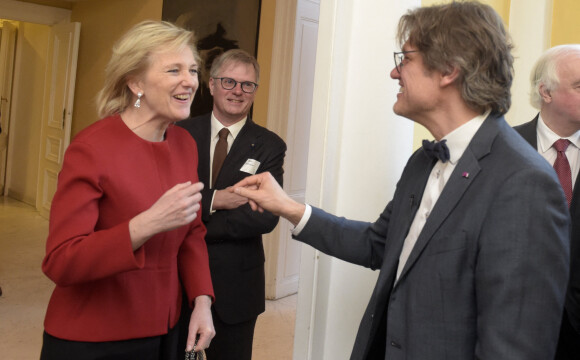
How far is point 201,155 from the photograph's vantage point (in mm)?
2852

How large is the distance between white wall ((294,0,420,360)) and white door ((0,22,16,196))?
368 inches

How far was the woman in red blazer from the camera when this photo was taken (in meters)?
1.76

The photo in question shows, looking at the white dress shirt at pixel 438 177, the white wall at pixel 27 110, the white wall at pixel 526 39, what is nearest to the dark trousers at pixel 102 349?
the white dress shirt at pixel 438 177

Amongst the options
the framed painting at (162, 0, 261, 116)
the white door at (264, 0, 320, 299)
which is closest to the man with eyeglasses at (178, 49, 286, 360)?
the white door at (264, 0, 320, 299)

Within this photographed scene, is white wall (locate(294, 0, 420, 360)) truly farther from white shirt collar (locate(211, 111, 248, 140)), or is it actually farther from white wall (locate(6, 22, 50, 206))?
white wall (locate(6, 22, 50, 206))

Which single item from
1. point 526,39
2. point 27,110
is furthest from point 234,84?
point 27,110

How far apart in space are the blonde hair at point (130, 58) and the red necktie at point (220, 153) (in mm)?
A: 836

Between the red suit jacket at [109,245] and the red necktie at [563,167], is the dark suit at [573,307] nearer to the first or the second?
the red necktie at [563,167]

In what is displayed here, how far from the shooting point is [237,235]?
2656 millimetres

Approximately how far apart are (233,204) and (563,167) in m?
1.34

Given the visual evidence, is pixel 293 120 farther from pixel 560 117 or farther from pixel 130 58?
pixel 130 58

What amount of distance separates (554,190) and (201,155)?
5.67 ft

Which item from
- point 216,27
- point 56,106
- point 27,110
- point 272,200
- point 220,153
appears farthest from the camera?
point 27,110

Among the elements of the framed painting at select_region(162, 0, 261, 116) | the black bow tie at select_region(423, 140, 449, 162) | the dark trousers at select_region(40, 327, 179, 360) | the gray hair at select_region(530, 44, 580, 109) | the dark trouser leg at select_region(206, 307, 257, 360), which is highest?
the framed painting at select_region(162, 0, 261, 116)
